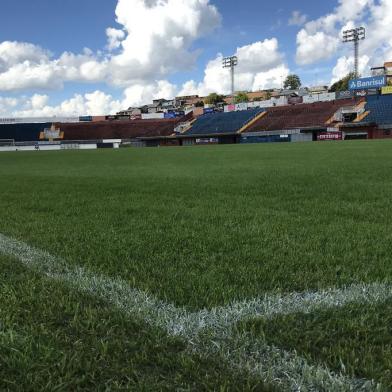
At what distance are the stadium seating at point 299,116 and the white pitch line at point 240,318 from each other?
5719cm

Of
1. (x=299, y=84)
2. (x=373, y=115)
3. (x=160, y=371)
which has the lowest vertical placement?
(x=160, y=371)

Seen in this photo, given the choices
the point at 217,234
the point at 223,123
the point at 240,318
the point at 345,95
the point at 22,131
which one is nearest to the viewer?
the point at 240,318

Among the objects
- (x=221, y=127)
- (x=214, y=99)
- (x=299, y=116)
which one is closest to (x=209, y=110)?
(x=221, y=127)

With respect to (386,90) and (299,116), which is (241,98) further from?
(386,90)

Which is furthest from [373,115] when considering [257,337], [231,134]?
[257,337]

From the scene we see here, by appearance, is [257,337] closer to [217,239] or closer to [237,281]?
[237,281]

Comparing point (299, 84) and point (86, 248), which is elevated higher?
point (299, 84)

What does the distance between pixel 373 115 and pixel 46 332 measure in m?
58.0

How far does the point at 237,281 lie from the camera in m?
2.78

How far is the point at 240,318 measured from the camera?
2213mm

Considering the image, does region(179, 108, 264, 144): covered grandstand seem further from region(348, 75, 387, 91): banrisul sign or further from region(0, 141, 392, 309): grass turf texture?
region(0, 141, 392, 309): grass turf texture

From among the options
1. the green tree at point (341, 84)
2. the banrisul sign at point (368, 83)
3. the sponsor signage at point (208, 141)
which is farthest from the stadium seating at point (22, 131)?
the green tree at point (341, 84)

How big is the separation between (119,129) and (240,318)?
81.0 m

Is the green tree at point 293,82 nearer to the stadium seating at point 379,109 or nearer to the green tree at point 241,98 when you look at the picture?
the green tree at point 241,98
